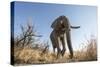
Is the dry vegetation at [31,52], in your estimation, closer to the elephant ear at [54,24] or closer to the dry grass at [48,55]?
the dry grass at [48,55]

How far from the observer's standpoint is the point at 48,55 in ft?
9.86

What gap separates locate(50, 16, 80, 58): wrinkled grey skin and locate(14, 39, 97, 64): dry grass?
0.08 metres

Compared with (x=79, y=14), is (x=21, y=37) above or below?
below

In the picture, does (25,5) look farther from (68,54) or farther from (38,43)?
(68,54)

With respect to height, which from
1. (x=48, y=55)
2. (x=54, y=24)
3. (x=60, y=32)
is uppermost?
(x=54, y=24)

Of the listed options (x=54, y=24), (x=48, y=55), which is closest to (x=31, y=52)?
(x=48, y=55)

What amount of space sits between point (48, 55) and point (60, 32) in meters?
0.34

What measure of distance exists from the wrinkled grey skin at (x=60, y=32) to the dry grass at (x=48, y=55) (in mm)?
84

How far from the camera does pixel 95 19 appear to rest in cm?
332

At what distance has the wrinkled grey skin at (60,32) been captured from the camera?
10.0 feet

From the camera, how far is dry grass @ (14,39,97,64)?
2.85 metres

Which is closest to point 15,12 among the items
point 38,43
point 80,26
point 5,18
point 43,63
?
point 5,18

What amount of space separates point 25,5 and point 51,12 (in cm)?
36

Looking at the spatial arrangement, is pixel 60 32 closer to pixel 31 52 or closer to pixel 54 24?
pixel 54 24
